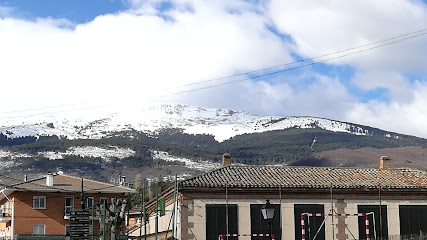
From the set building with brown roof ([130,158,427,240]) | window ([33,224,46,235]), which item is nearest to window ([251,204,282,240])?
building with brown roof ([130,158,427,240])

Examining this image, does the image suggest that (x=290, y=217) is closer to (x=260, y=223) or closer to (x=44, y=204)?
(x=260, y=223)

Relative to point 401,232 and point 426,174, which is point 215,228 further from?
point 426,174

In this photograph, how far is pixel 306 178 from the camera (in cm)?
3838

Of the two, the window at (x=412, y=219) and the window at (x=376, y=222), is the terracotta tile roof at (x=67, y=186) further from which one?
the window at (x=412, y=219)

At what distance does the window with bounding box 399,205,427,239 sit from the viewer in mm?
37688

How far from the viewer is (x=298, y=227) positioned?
119ft

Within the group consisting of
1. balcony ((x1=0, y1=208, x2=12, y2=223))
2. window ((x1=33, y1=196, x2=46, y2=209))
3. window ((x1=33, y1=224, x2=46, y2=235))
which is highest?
window ((x1=33, y1=196, x2=46, y2=209))

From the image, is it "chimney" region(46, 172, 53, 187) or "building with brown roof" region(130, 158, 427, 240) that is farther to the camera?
"chimney" region(46, 172, 53, 187)

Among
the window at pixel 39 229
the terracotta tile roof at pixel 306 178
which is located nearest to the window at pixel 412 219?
the terracotta tile roof at pixel 306 178

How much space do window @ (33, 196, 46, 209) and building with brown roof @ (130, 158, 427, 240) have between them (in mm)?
22889

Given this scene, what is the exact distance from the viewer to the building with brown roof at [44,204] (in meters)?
55.9

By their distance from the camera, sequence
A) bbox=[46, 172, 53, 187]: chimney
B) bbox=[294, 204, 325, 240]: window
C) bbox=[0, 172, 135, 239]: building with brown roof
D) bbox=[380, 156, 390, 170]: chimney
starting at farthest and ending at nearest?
1. bbox=[46, 172, 53, 187]: chimney
2. bbox=[0, 172, 135, 239]: building with brown roof
3. bbox=[380, 156, 390, 170]: chimney
4. bbox=[294, 204, 325, 240]: window

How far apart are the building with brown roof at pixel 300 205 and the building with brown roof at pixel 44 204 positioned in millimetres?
21892

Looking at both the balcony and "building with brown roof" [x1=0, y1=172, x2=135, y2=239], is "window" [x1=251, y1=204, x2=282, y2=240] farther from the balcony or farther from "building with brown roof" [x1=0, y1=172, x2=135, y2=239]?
the balcony
